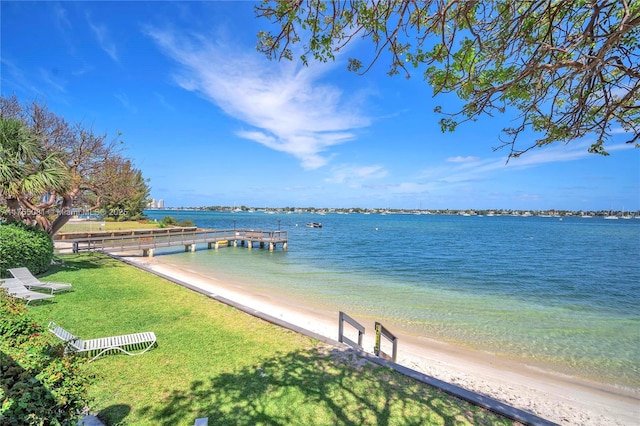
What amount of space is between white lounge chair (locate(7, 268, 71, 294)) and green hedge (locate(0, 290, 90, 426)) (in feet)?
19.8

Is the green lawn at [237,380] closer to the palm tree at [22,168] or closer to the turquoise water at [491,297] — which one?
the palm tree at [22,168]

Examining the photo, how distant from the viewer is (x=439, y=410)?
A: 4.48 m

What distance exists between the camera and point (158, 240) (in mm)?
25906

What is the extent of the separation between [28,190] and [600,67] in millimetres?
14491

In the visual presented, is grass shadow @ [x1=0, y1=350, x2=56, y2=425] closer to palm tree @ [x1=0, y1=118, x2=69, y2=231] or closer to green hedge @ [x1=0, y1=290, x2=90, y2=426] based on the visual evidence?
green hedge @ [x1=0, y1=290, x2=90, y2=426]

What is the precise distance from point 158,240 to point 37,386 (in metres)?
25.5

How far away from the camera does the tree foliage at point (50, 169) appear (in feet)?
34.4

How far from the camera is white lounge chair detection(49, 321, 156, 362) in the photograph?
546 cm

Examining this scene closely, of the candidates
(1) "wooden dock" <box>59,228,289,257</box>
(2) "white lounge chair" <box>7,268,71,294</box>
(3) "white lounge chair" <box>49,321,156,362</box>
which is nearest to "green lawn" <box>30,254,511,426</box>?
(3) "white lounge chair" <box>49,321,156,362</box>

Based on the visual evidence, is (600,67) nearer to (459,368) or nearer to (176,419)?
(176,419)

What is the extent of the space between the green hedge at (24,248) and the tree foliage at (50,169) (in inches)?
44.7

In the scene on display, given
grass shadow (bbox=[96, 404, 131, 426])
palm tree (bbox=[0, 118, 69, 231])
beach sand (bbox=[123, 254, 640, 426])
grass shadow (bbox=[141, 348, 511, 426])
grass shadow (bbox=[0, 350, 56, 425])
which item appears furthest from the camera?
palm tree (bbox=[0, 118, 69, 231])

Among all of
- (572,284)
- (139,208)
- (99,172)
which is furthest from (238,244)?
(572,284)

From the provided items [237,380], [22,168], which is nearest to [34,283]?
[22,168]
